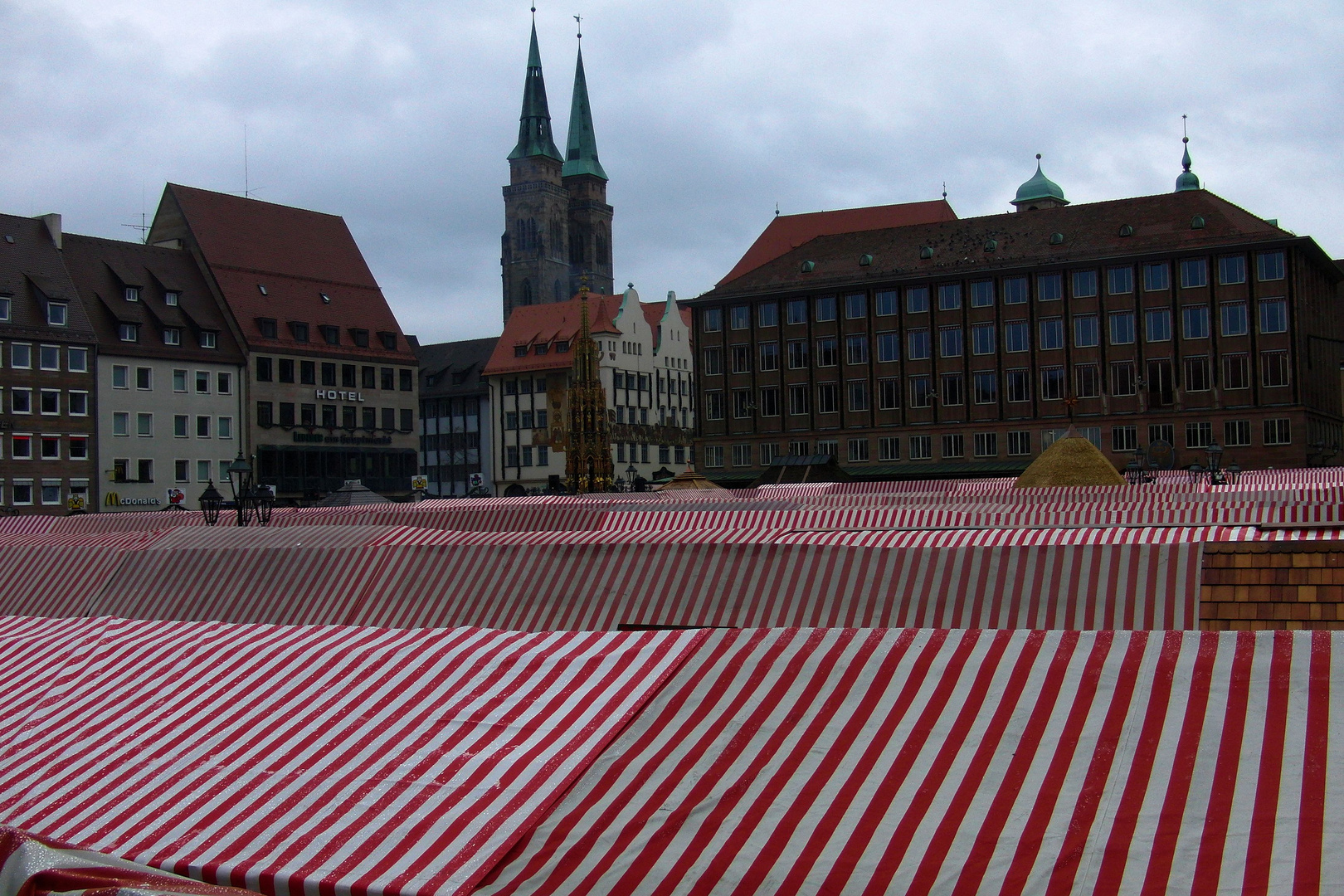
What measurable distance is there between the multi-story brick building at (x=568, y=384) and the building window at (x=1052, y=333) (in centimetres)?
3409

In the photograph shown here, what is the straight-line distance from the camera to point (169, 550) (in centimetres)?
2034

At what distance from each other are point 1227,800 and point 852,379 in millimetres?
82870

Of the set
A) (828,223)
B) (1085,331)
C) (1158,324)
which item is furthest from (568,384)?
(1158,324)

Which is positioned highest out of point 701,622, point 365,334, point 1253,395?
point 365,334

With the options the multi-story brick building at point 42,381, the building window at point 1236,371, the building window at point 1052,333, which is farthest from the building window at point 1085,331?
the multi-story brick building at point 42,381

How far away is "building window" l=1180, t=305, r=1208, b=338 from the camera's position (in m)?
78.6

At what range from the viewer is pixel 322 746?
25.9ft

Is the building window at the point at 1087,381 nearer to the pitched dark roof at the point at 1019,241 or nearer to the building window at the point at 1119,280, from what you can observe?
the building window at the point at 1119,280

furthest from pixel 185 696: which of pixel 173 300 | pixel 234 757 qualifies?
pixel 173 300

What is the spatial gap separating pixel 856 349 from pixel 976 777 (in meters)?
82.7

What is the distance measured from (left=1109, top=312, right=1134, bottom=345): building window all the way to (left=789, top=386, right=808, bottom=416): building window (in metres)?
18.8

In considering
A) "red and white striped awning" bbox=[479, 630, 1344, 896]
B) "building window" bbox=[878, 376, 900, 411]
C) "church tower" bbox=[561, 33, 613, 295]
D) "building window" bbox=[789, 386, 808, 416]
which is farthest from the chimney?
"church tower" bbox=[561, 33, 613, 295]

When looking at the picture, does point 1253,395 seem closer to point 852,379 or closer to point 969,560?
point 852,379

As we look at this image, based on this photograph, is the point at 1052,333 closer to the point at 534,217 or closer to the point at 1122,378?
the point at 1122,378
